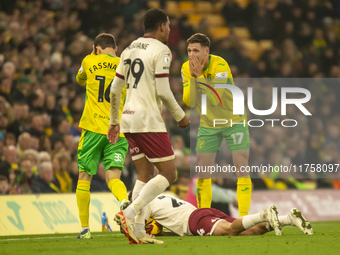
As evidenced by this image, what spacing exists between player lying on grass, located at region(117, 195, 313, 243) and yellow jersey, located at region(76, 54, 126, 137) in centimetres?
115

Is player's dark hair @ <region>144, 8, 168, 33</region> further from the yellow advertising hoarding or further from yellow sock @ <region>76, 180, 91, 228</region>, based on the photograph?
the yellow advertising hoarding

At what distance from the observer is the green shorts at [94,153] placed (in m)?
7.40

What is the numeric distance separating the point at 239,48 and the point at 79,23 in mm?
4712

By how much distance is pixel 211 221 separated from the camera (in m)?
6.87

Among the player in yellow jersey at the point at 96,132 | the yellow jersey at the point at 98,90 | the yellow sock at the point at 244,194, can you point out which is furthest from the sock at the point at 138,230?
the yellow sock at the point at 244,194

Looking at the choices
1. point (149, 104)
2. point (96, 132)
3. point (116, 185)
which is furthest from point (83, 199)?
point (149, 104)

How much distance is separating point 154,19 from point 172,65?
31.3 feet

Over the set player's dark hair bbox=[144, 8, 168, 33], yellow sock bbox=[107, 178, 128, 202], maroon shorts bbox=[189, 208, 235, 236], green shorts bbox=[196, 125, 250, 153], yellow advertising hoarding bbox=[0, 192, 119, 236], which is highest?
player's dark hair bbox=[144, 8, 168, 33]

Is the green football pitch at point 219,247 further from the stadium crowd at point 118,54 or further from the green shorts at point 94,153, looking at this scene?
the stadium crowd at point 118,54

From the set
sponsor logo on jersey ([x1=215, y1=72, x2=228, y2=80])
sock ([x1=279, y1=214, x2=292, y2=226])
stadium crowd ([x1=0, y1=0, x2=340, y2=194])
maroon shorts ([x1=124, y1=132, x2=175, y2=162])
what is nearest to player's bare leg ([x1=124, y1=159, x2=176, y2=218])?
maroon shorts ([x1=124, y1=132, x2=175, y2=162])

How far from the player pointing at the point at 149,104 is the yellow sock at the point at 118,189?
3.34ft

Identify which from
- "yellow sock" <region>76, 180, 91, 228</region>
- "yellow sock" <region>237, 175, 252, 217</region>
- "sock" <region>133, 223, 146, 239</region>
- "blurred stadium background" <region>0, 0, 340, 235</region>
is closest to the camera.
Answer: "sock" <region>133, 223, 146, 239</region>

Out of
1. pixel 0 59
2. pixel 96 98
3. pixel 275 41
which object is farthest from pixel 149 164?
pixel 275 41

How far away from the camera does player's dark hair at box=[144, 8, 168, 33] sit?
607cm
